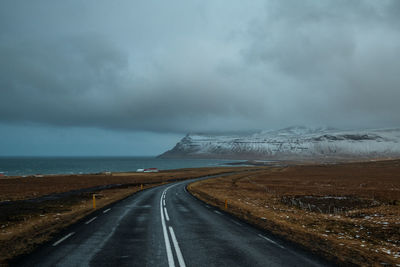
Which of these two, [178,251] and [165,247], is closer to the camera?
[178,251]

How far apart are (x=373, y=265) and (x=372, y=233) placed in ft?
20.3

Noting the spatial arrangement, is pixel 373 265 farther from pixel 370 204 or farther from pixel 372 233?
pixel 370 204

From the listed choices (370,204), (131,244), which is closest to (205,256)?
(131,244)

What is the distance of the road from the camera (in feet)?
27.5

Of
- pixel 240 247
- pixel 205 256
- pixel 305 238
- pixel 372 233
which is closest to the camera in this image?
pixel 205 256

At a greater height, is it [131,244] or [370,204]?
[131,244]

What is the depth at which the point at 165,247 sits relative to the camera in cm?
994

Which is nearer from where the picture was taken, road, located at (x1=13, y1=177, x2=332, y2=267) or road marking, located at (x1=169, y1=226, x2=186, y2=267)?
road marking, located at (x1=169, y1=226, x2=186, y2=267)

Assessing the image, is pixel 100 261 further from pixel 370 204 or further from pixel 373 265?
pixel 370 204

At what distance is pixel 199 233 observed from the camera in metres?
12.4

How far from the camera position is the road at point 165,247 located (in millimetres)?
8375

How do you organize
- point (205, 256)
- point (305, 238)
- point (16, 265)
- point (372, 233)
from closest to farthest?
point (16, 265) < point (205, 256) < point (305, 238) < point (372, 233)

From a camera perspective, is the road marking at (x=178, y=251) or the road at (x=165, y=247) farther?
the road at (x=165, y=247)

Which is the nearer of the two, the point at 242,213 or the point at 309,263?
the point at 309,263
